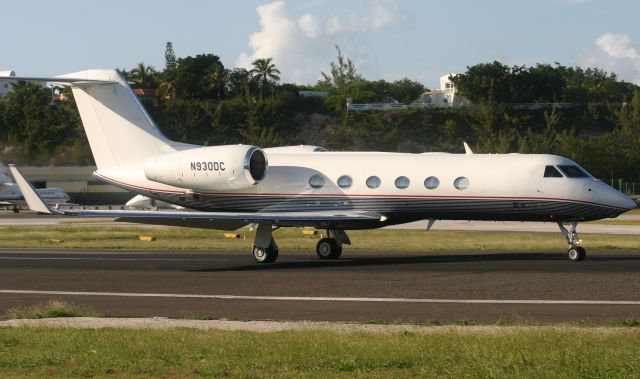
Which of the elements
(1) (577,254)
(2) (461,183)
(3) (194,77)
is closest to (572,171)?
(1) (577,254)

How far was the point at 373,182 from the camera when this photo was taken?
27.6 m

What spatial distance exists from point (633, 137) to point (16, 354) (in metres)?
93.8

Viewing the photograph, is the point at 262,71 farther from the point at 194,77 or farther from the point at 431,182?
the point at 431,182

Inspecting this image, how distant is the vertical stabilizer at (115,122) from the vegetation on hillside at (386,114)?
102ft

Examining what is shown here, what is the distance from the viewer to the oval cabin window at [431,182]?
88.2 feet

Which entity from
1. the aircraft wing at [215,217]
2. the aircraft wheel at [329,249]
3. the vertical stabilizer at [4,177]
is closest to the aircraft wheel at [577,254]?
the aircraft wing at [215,217]

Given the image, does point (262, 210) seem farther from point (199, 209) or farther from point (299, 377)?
point (299, 377)

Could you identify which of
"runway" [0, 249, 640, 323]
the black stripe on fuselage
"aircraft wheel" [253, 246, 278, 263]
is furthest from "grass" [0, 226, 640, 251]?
"aircraft wheel" [253, 246, 278, 263]

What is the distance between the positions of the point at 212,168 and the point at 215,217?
3.12m

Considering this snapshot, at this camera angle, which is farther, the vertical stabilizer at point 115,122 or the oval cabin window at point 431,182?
the vertical stabilizer at point 115,122

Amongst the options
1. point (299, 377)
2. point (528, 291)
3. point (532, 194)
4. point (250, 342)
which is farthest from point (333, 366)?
point (532, 194)

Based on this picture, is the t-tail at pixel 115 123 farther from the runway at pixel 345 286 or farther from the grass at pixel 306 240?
the grass at pixel 306 240

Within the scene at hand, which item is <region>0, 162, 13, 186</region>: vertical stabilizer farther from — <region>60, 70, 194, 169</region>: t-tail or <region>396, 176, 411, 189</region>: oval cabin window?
<region>396, 176, 411, 189</region>: oval cabin window

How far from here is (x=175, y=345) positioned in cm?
1202
